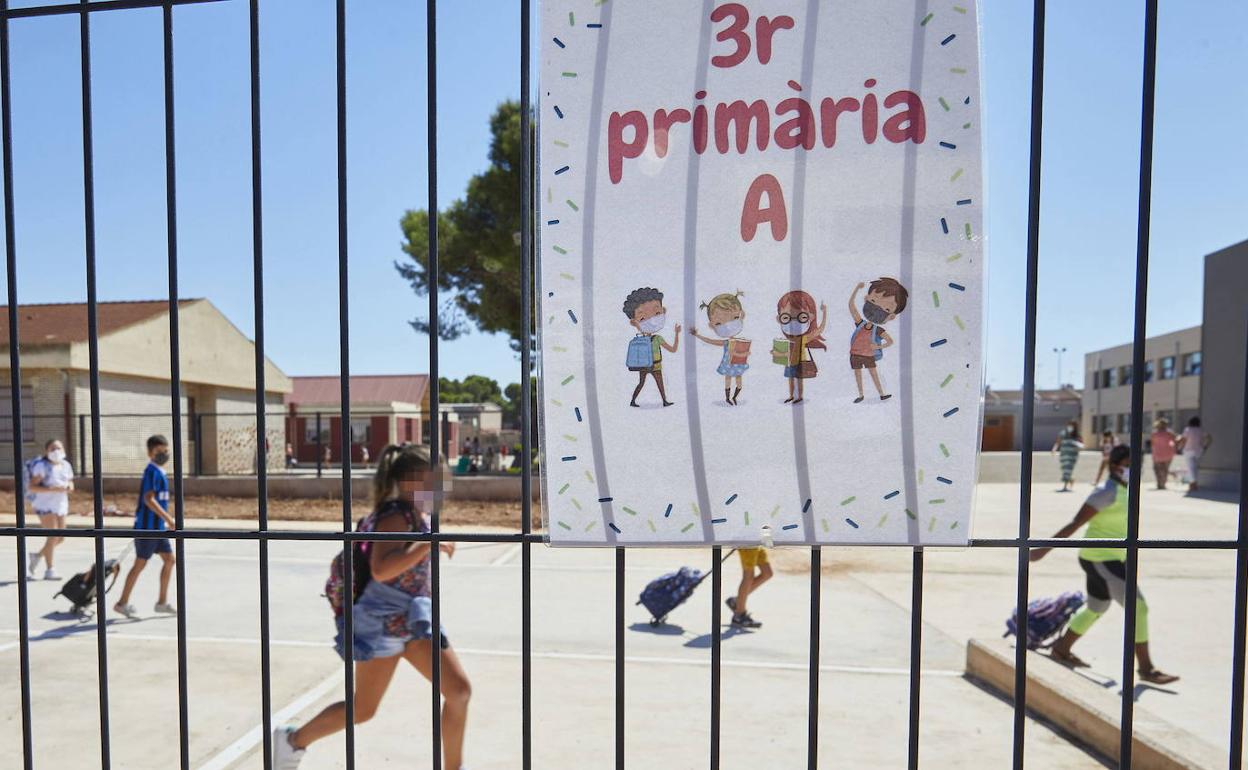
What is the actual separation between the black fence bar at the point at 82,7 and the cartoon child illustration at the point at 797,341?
2059 mm

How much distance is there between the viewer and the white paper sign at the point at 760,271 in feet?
6.74

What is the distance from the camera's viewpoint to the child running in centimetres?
338

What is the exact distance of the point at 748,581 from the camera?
261 inches

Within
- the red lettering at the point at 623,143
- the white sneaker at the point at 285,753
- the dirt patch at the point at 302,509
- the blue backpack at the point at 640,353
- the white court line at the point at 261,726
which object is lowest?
the dirt patch at the point at 302,509

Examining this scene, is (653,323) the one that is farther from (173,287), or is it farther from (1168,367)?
(1168,367)

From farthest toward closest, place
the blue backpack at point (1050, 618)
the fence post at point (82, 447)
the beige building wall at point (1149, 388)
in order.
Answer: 1. the beige building wall at point (1149, 388)
2. the fence post at point (82, 447)
3. the blue backpack at point (1050, 618)

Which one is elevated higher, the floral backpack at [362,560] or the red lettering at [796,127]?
the red lettering at [796,127]

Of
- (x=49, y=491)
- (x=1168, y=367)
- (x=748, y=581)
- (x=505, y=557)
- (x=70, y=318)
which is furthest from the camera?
(x=1168, y=367)

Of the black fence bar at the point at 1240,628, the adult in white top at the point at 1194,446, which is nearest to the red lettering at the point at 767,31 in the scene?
the black fence bar at the point at 1240,628

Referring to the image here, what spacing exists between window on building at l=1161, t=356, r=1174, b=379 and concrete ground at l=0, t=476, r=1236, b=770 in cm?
4365

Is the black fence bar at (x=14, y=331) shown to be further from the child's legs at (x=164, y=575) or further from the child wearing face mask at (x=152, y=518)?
the child's legs at (x=164, y=575)

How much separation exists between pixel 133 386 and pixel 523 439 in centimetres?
2852

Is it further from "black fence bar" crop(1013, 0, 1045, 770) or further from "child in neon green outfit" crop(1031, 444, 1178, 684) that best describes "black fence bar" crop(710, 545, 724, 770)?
"child in neon green outfit" crop(1031, 444, 1178, 684)

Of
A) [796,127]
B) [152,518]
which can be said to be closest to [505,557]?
[152,518]
